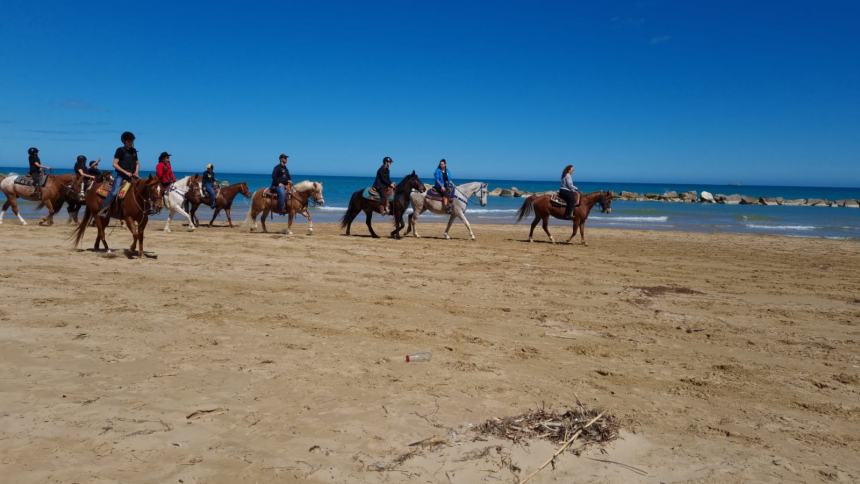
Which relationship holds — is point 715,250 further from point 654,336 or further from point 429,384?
point 429,384

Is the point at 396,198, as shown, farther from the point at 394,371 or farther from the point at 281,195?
the point at 394,371

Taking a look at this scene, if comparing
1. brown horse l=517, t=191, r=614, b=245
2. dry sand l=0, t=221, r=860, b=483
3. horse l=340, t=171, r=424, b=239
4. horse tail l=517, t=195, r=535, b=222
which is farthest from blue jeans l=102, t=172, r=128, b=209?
horse tail l=517, t=195, r=535, b=222

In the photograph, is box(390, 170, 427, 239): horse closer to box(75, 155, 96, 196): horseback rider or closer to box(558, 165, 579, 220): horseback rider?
box(558, 165, 579, 220): horseback rider

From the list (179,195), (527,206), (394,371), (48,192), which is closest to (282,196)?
(179,195)

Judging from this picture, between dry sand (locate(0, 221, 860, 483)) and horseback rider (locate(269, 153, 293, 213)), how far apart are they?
621cm

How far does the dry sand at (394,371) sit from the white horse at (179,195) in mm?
6077

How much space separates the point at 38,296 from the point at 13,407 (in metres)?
3.73

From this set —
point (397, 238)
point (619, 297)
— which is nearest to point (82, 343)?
point (619, 297)

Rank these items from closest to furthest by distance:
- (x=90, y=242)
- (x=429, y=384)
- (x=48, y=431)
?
(x=48, y=431), (x=429, y=384), (x=90, y=242)

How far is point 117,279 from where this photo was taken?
816 centimetres

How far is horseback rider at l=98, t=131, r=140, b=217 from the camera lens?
9656mm

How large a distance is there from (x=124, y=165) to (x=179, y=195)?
754 centimetres

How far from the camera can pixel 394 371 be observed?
502 centimetres

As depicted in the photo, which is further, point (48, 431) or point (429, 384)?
point (429, 384)
